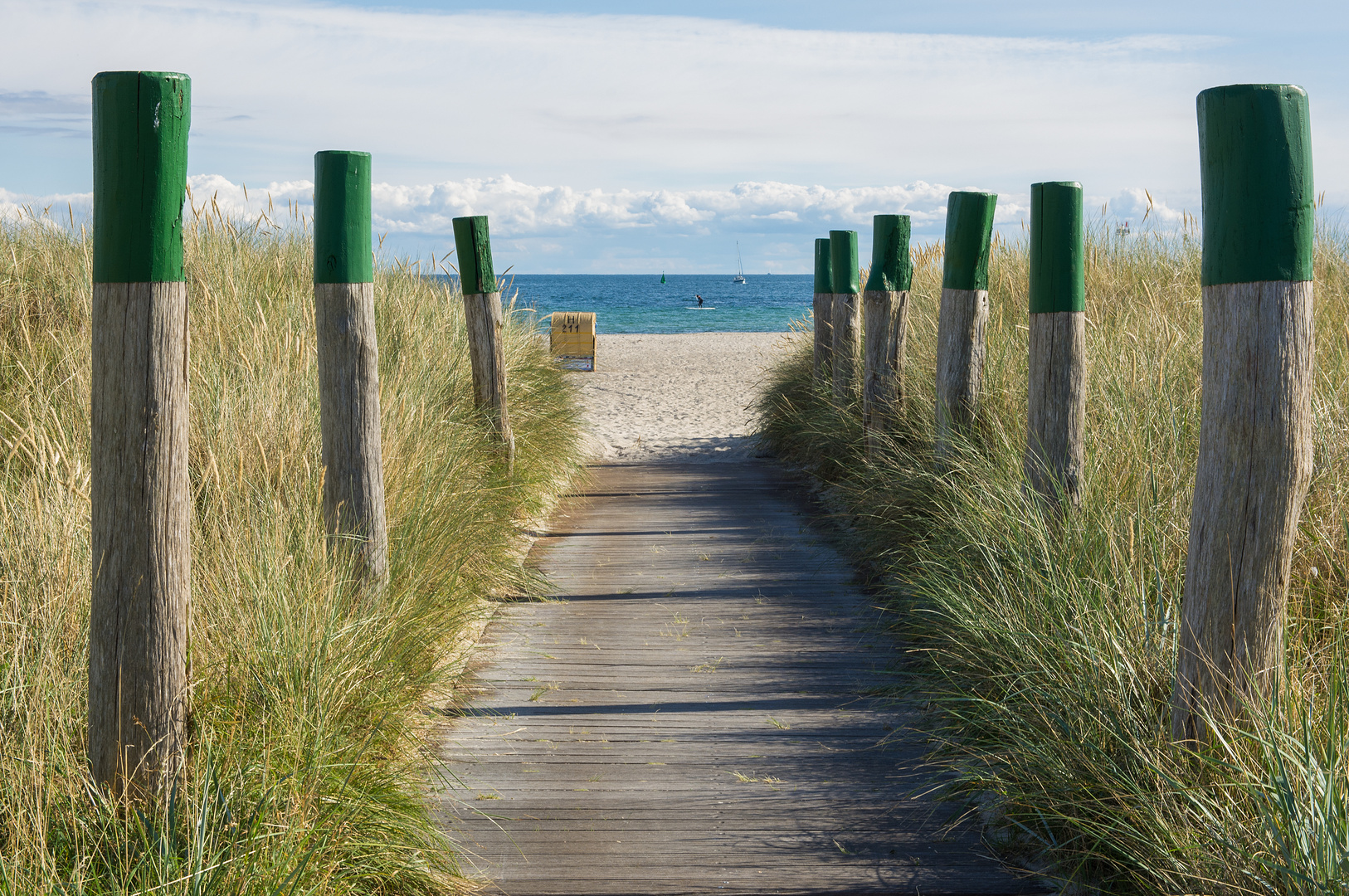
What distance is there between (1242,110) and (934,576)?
7.27 ft

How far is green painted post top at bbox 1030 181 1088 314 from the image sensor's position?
15.5ft

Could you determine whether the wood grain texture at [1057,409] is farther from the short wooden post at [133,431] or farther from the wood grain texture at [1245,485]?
the short wooden post at [133,431]

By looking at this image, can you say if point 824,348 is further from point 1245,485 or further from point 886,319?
point 1245,485

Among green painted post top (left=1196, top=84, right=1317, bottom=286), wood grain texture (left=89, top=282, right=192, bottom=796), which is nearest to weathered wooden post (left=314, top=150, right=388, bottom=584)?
wood grain texture (left=89, top=282, right=192, bottom=796)

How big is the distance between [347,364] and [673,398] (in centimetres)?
1245

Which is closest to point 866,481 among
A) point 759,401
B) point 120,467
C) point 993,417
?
point 993,417

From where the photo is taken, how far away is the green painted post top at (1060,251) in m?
4.71

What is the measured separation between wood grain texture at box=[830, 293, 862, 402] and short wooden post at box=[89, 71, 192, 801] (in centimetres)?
655

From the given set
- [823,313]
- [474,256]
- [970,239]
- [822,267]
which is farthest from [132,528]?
[822,267]

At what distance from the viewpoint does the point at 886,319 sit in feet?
24.2

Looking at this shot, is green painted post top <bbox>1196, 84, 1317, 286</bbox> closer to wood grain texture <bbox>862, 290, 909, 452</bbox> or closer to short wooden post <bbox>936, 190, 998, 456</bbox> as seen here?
short wooden post <bbox>936, 190, 998, 456</bbox>

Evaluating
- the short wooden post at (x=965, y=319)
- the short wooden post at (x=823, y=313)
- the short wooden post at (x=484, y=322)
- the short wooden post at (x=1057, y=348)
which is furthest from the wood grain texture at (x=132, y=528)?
the short wooden post at (x=823, y=313)

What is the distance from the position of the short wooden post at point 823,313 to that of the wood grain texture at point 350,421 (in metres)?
5.51

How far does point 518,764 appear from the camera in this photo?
11.8 ft
